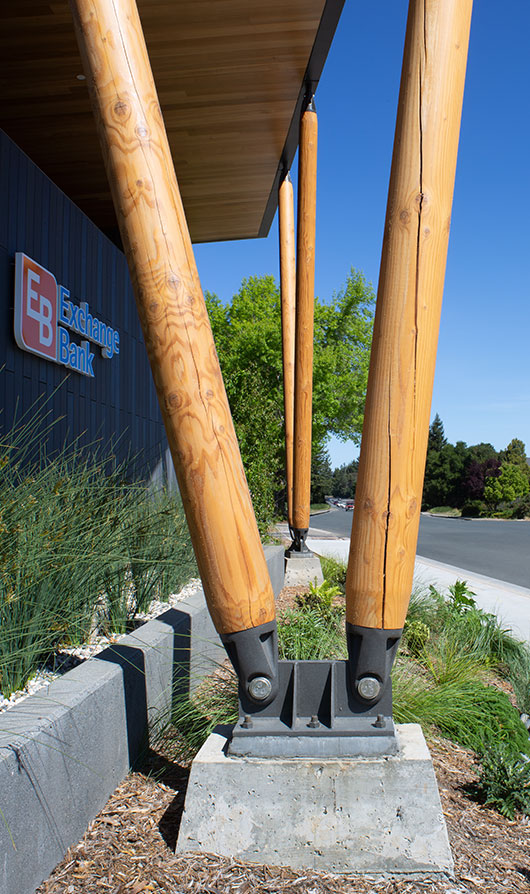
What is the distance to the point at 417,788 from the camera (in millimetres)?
2123

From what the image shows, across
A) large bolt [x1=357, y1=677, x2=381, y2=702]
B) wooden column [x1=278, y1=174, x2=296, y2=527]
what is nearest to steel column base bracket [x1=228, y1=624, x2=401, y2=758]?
large bolt [x1=357, y1=677, x2=381, y2=702]

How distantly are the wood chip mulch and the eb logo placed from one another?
5804 mm

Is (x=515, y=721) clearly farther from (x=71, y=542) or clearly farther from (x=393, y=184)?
(x=393, y=184)

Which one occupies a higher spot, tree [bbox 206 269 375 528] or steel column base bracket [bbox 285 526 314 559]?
tree [bbox 206 269 375 528]

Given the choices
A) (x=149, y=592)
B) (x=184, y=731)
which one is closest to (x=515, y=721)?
(x=184, y=731)

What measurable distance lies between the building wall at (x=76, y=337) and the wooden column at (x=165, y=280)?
415cm

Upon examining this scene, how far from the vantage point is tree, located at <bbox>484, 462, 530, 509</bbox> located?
2019 inches

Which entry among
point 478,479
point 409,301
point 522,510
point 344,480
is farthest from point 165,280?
point 344,480

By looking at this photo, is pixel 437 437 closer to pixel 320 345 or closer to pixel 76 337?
pixel 320 345

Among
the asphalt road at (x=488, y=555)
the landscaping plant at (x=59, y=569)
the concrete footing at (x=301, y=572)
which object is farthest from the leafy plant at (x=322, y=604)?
the asphalt road at (x=488, y=555)

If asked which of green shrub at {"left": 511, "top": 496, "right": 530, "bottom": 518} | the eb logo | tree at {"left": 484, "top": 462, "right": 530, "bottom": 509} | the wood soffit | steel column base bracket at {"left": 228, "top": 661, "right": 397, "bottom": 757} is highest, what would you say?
the wood soffit

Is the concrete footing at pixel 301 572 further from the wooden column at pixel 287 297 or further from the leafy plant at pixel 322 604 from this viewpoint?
the leafy plant at pixel 322 604

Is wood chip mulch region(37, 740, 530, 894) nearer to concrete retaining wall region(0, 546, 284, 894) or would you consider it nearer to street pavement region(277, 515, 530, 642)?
concrete retaining wall region(0, 546, 284, 894)

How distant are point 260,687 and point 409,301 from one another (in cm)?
136
